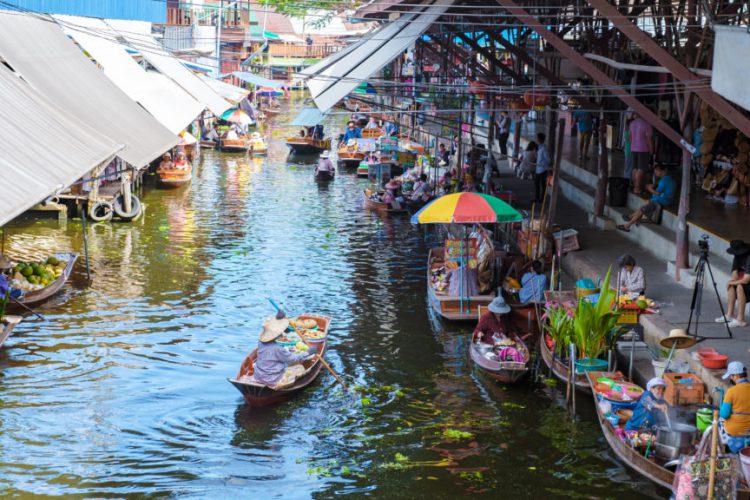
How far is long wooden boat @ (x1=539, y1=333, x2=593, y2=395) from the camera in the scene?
47.8 ft

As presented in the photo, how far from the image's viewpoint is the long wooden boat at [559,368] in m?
14.6

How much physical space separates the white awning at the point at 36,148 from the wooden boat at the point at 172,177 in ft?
51.3

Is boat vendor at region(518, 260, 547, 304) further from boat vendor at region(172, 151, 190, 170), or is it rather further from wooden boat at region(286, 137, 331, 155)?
wooden boat at region(286, 137, 331, 155)

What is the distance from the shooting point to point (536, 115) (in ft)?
155

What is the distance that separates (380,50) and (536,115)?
26.1 m

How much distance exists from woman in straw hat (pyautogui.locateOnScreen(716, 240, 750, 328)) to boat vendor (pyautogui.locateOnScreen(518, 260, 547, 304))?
381cm

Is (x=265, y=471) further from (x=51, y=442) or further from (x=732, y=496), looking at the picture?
(x=732, y=496)

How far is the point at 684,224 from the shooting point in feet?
57.8

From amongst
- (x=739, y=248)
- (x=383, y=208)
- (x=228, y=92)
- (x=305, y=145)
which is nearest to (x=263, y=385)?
(x=739, y=248)

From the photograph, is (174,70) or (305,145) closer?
(174,70)

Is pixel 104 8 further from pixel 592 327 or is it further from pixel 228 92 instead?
pixel 592 327

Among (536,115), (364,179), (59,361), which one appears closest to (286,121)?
Answer: (536,115)

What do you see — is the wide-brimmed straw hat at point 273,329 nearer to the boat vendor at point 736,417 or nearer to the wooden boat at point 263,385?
the wooden boat at point 263,385

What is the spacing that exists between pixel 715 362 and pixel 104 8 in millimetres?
30336
